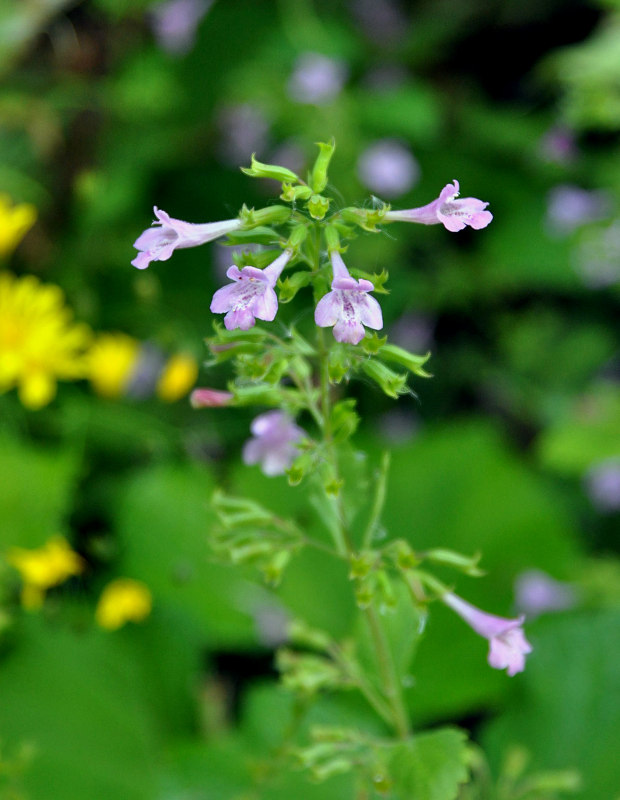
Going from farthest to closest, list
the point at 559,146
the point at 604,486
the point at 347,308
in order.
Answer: the point at 559,146 → the point at 604,486 → the point at 347,308

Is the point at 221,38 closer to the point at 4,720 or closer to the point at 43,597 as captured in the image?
the point at 43,597

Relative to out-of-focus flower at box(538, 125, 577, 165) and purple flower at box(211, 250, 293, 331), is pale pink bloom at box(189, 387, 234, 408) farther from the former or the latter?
out-of-focus flower at box(538, 125, 577, 165)

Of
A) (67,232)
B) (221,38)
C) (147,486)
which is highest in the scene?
(221,38)

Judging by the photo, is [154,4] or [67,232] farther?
[154,4]

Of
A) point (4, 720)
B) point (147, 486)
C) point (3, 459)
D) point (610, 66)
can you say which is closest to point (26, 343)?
point (3, 459)

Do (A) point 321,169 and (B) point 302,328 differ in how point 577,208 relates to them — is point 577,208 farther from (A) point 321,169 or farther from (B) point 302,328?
(A) point 321,169

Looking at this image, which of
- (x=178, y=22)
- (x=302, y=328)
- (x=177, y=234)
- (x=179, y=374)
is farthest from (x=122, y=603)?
(x=178, y=22)
